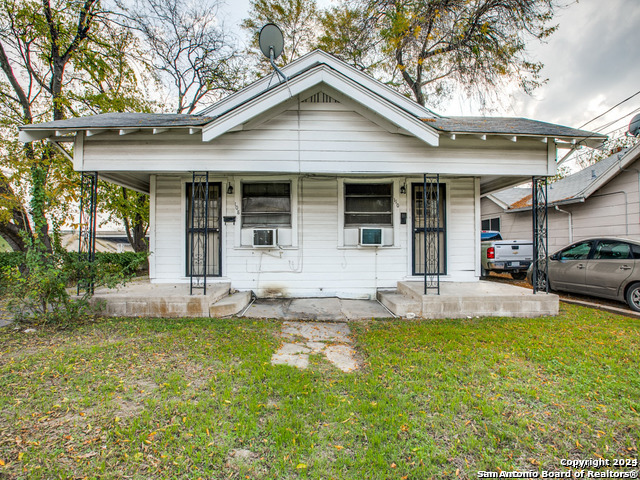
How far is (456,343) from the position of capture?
156 inches

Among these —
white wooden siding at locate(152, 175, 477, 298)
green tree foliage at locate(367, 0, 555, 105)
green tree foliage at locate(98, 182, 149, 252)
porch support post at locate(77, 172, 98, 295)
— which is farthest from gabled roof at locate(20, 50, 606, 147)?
green tree foliage at locate(367, 0, 555, 105)

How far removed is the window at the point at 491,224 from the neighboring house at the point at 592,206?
69 centimetres

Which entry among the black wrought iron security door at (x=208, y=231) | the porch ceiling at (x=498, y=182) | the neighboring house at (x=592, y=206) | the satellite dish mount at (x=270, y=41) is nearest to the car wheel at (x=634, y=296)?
the porch ceiling at (x=498, y=182)

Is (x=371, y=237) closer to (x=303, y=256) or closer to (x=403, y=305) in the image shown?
(x=303, y=256)

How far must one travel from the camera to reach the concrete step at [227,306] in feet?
16.8

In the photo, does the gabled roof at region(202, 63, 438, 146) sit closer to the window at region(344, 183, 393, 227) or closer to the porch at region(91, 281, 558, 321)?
the window at region(344, 183, 393, 227)

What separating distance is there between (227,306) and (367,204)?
3794 millimetres

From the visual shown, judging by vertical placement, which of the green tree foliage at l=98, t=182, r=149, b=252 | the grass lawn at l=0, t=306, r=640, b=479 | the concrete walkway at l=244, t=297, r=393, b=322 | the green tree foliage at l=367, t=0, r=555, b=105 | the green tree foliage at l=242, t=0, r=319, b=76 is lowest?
the grass lawn at l=0, t=306, r=640, b=479

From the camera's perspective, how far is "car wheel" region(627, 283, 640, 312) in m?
5.73

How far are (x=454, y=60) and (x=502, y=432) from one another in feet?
50.7

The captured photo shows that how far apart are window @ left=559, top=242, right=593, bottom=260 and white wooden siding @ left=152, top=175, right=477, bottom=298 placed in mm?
4437

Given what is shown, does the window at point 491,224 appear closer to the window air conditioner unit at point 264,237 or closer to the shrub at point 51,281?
the window air conditioner unit at point 264,237

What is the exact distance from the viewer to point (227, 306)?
5.19 meters

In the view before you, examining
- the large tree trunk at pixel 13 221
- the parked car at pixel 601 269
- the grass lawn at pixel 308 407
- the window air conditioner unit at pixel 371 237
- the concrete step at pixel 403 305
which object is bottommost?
the grass lawn at pixel 308 407
